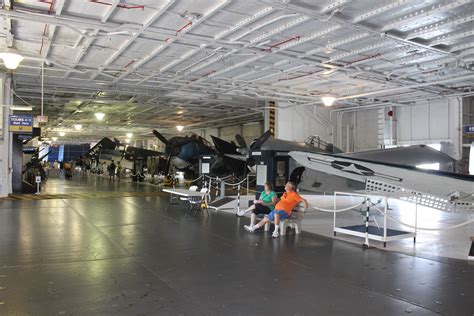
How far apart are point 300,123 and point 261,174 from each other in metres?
8.38

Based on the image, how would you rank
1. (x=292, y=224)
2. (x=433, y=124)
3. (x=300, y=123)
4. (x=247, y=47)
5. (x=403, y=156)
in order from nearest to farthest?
1. (x=292, y=224)
2. (x=247, y=47)
3. (x=403, y=156)
4. (x=433, y=124)
5. (x=300, y=123)

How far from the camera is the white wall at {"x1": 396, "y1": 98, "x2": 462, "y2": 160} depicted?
55.4 ft

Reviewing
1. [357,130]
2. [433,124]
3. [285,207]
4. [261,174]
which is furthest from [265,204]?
[357,130]

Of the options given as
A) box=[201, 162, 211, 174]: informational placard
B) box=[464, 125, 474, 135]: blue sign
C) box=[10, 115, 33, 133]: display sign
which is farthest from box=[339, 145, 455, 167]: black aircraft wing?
box=[10, 115, 33, 133]: display sign

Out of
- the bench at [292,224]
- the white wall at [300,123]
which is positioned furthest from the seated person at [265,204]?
the white wall at [300,123]

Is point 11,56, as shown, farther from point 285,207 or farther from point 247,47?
point 285,207

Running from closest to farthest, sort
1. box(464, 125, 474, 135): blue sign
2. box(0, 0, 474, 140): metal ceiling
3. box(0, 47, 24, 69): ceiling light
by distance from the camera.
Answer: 1. box(0, 0, 474, 140): metal ceiling
2. box(0, 47, 24, 69): ceiling light
3. box(464, 125, 474, 135): blue sign

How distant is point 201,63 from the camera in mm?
13188

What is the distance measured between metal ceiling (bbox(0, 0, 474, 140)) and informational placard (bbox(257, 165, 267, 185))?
3.39 m

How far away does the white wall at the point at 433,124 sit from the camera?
16881 mm

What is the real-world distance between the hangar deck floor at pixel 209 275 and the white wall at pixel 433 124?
37.0 feet

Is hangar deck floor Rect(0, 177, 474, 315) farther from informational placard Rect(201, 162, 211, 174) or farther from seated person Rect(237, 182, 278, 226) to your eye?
informational placard Rect(201, 162, 211, 174)

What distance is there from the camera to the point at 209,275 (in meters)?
5.63

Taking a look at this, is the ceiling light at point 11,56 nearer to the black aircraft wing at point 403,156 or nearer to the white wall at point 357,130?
the black aircraft wing at point 403,156
